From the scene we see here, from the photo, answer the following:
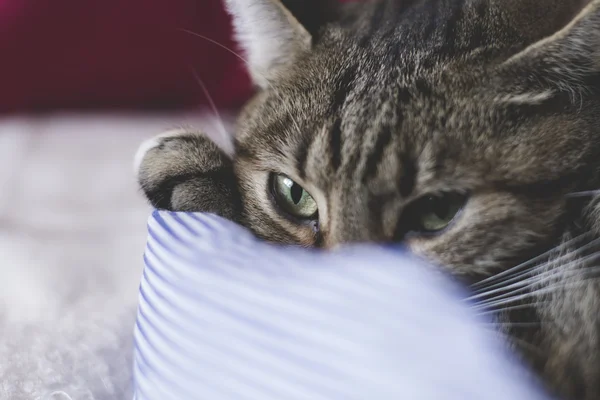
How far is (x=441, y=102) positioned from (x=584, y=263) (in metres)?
0.24

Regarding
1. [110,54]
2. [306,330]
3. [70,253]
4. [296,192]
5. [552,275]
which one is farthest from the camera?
[110,54]

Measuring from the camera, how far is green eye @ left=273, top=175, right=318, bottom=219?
2.73 ft

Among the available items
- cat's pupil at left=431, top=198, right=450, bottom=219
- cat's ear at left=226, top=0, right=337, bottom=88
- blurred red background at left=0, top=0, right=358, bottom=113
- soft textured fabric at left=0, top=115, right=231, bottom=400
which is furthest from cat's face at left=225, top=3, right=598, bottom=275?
blurred red background at left=0, top=0, right=358, bottom=113

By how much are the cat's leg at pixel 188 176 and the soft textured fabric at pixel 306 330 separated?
17 centimetres

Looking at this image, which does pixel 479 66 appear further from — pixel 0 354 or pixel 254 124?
pixel 0 354

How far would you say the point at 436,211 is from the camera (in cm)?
75

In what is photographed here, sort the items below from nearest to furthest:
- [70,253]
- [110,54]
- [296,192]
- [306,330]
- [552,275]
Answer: [306,330], [552,275], [296,192], [70,253], [110,54]

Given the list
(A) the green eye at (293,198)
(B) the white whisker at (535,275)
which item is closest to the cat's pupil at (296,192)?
(A) the green eye at (293,198)

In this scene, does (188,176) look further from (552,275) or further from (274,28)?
(552,275)

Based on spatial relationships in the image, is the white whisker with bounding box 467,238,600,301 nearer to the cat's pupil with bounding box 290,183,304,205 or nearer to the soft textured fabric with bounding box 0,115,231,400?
the cat's pupil with bounding box 290,183,304,205

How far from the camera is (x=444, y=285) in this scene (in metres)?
0.65

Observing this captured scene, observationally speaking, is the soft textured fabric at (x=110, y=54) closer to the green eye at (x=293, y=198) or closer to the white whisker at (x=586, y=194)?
the green eye at (x=293, y=198)

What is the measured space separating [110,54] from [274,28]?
3.30 ft

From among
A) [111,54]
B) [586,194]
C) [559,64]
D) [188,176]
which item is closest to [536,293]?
[586,194]
